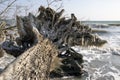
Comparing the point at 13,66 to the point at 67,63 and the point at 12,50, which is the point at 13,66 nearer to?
the point at 12,50

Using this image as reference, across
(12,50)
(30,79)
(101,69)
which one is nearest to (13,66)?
(30,79)

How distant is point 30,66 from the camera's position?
6352 millimetres

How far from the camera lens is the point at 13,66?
17.1 feet

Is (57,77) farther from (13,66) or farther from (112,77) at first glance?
(13,66)

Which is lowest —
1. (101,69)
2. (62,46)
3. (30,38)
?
(101,69)

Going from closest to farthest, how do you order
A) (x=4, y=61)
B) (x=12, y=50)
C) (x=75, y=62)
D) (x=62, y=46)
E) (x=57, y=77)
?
(x=12, y=50) → (x=62, y=46) → (x=57, y=77) → (x=75, y=62) → (x=4, y=61)

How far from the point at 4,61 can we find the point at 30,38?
922 cm

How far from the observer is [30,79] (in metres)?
6.28

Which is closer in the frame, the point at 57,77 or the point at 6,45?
the point at 6,45

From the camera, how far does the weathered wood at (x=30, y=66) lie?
5071mm

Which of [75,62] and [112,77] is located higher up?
[75,62]

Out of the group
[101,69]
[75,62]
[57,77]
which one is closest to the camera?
[57,77]

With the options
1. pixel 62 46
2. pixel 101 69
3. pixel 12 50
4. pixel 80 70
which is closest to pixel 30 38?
pixel 12 50

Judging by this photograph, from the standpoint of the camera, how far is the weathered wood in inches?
200
